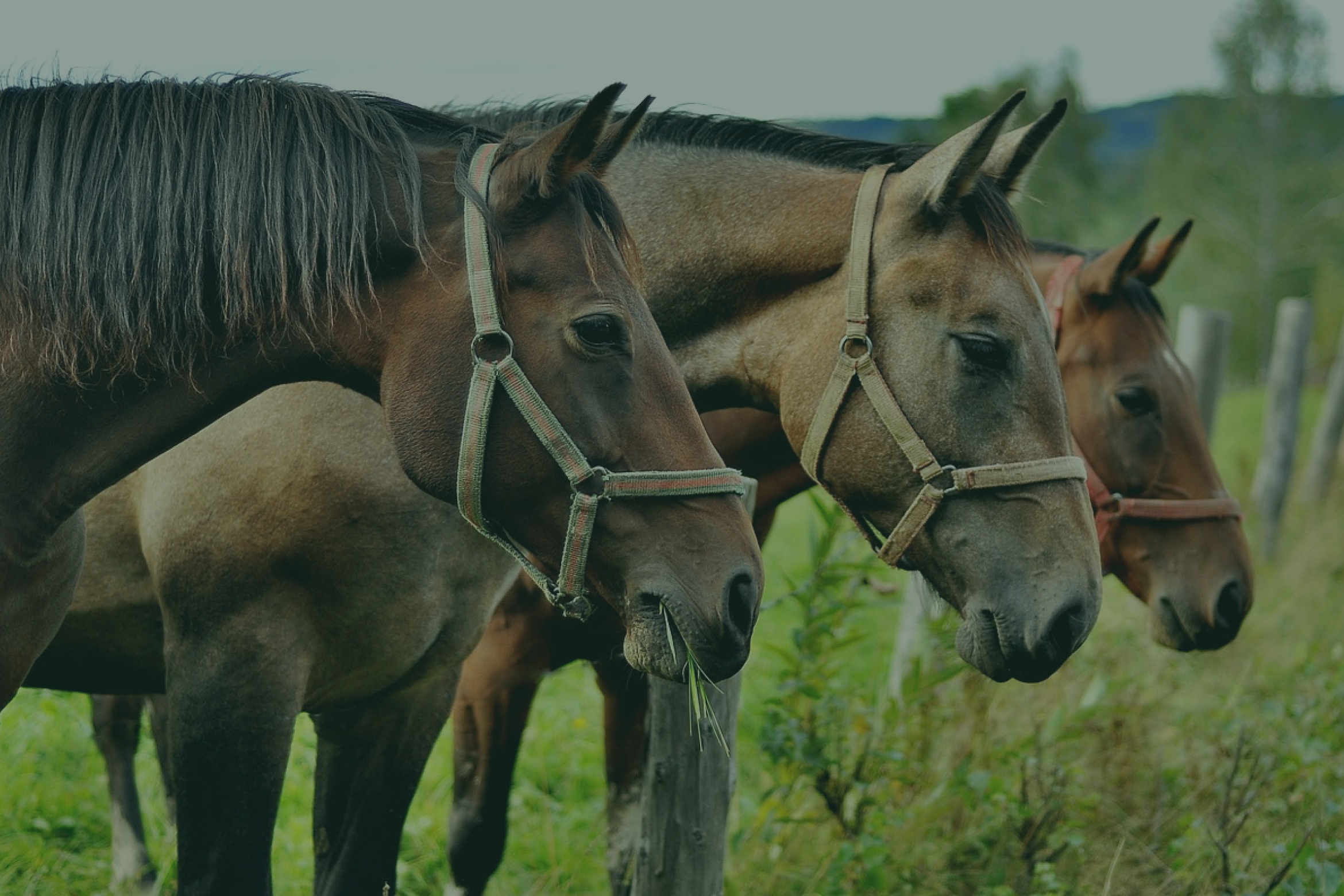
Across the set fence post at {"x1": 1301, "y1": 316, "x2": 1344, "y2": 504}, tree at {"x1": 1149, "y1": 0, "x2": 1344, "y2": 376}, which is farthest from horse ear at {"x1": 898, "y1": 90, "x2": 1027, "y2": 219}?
tree at {"x1": 1149, "y1": 0, "x2": 1344, "y2": 376}

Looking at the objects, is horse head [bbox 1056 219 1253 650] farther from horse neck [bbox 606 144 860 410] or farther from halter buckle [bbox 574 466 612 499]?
halter buckle [bbox 574 466 612 499]

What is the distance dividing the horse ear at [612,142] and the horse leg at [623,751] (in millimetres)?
2070

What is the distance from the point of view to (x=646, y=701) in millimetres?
4031

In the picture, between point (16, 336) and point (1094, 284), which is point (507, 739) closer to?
point (16, 336)

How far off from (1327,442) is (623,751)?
29.5 feet

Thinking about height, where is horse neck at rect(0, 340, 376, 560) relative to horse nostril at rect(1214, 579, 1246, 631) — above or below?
above

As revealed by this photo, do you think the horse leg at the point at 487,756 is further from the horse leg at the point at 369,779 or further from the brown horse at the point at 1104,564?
the horse leg at the point at 369,779

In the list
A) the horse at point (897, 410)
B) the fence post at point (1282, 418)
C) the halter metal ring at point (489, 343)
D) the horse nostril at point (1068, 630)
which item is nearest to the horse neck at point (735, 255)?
the horse at point (897, 410)

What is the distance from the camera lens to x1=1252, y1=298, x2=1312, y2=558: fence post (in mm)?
9273

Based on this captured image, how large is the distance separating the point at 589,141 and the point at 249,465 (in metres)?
1.20

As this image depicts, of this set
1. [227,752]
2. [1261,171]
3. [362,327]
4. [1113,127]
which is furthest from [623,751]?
[1113,127]

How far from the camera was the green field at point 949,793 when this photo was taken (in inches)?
148

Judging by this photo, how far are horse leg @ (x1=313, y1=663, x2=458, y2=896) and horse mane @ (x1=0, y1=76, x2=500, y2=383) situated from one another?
123 cm

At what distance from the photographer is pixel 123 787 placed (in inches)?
174
